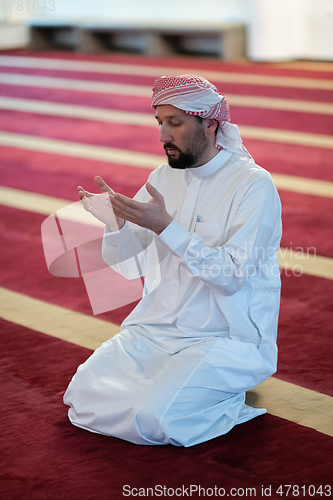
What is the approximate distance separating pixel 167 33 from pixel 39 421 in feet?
32.7

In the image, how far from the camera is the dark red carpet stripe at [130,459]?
70.5 inches

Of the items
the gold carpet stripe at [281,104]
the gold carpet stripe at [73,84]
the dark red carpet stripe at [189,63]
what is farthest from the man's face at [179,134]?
the dark red carpet stripe at [189,63]

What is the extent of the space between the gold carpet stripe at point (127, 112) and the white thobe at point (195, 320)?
482 centimetres

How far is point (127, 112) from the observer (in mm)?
7453

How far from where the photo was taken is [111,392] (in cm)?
200

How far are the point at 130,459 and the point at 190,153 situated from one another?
887 mm

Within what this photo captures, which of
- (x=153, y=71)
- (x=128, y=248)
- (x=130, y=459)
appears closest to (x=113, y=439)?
(x=130, y=459)

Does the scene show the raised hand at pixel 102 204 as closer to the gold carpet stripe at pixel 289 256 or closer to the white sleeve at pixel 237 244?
the white sleeve at pixel 237 244

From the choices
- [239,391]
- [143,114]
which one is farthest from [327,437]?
[143,114]

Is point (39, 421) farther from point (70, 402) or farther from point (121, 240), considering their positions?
point (121, 240)

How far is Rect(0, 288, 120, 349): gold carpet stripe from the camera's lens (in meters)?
2.75

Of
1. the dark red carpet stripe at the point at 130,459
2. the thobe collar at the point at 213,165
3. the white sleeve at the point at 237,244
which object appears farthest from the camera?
the thobe collar at the point at 213,165

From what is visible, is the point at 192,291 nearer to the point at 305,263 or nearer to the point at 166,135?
the point at 166,135

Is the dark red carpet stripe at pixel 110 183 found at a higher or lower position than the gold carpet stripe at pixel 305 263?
lower
